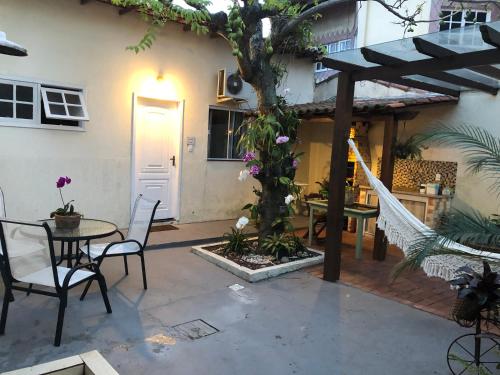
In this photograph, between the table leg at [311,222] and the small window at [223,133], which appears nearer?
the table leg at [311,222]

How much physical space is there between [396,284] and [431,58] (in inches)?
94.9

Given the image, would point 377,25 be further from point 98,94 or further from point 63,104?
point 63,104

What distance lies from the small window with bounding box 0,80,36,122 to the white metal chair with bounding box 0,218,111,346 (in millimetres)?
2898

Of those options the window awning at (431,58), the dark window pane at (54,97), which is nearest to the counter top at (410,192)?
the window awning at (431,58)

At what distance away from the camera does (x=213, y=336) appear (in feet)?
10.0

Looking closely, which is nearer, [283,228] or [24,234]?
[24,234]

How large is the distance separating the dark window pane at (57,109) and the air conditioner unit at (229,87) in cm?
259

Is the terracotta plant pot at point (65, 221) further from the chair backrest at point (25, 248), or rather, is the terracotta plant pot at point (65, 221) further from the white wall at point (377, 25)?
the white wall at point (377, 25)

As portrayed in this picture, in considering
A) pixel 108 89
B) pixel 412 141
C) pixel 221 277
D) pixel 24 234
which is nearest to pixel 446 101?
pixel 412 141

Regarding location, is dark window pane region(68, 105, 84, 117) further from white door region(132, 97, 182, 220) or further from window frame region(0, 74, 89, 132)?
white door region(132, 97, 182, 220)

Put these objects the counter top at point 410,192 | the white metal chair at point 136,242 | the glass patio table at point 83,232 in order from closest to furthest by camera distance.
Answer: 1. the glass patio table at point 83,232
2. the white metal chair at point 136,242
3. the counter top at point 410,192

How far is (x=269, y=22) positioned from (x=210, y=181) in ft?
9.91

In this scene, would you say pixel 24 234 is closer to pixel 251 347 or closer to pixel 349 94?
pixel 251 347

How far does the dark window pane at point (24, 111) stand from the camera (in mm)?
5141
